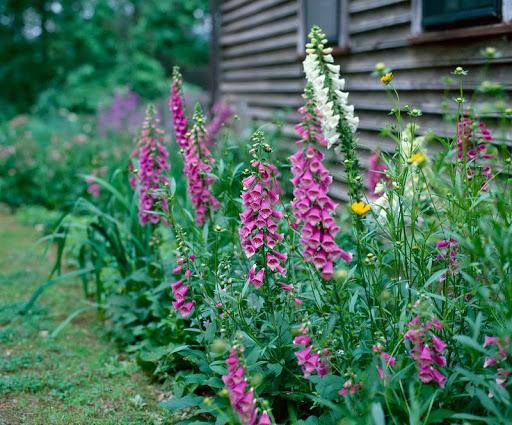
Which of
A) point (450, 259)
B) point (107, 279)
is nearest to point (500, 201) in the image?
point (450, 259)

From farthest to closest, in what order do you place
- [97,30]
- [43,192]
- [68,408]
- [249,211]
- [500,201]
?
Result: [97,30] → [43,192] → [68,408] → [249,211] → [500,201]

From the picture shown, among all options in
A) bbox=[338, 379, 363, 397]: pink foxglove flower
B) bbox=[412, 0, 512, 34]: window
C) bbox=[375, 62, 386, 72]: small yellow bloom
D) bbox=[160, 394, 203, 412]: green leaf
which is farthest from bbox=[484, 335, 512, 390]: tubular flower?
bbox=[412, 0, 512, 34]: window

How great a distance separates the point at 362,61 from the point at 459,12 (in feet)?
5.11

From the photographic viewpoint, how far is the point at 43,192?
23.6ft

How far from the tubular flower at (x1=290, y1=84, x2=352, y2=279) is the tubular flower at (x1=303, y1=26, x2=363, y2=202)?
0.07 m

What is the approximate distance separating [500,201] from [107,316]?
8.74 feet

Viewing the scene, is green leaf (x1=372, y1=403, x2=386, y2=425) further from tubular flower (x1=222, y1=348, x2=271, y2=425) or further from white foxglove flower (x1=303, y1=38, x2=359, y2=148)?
white foxglove flower (x1=303, y1=38, x2=359, y2=148)

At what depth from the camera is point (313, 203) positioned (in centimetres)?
197

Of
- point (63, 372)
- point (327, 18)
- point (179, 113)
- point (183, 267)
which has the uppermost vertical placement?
point (327, 18)

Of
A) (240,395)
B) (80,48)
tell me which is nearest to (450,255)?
(240,395)

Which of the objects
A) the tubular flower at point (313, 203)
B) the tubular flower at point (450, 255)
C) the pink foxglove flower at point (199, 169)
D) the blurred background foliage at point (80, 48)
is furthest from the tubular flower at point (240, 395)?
the blurred background foliage at point (80, 48)

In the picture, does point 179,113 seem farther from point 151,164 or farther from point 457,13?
point 457,13

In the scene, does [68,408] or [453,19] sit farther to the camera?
[453,19]

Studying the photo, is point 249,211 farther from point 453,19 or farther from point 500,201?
point 453,19
